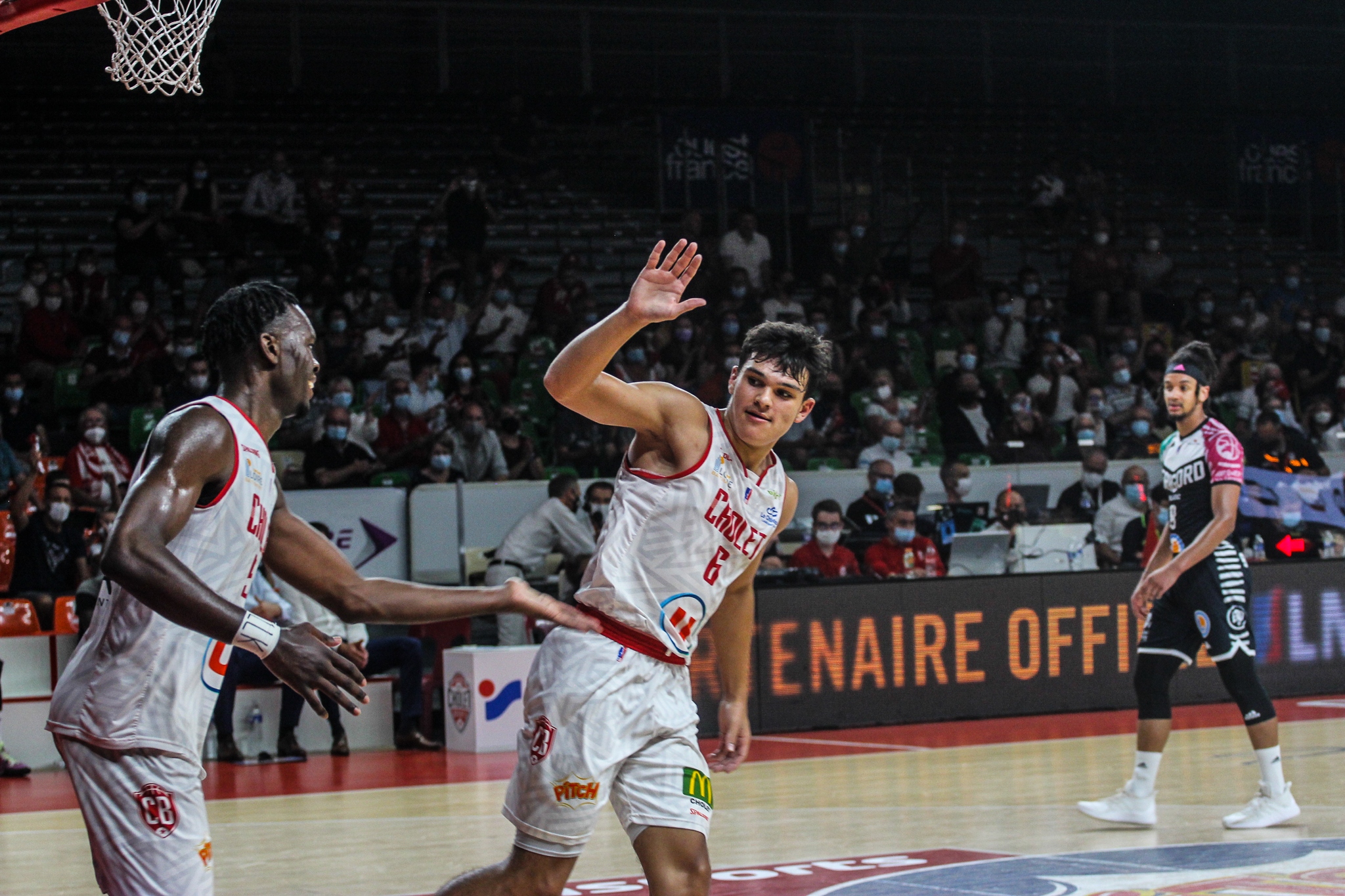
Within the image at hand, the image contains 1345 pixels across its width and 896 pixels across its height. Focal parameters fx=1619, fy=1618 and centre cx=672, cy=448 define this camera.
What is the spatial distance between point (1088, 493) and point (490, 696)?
5670 mm

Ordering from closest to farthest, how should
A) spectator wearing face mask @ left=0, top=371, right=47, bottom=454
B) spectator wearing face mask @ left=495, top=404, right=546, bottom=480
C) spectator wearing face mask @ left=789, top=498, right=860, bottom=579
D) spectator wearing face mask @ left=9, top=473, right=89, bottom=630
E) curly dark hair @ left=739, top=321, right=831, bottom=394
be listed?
1. curly dark hair @ left=739, top=321, right=831, bottom=394
2. spectator wearing face mask @ left=9, top=473, right=89, bottom=630
3. spectator wearing face mask @ left=789, top=498, right=860, bottom=579
4. spectator wearing face mask @ left=0, top=371, right=47, bottom=454
5. spectator wearing face mask @ left=495, top=404, right=546, bottom=480

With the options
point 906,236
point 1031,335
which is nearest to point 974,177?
point 906,236

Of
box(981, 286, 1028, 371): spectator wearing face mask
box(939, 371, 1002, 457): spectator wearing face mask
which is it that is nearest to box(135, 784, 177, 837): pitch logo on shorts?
box(939, 371, 1002, 457): spectator wearing face mask

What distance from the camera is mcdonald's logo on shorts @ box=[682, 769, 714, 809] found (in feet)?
15.3

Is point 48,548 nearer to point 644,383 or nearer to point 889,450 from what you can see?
point 889,450

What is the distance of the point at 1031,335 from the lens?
64.8 feet

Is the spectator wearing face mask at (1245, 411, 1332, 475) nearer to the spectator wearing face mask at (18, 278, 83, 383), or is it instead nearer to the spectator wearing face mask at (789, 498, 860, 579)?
the spectator wearing face mask at (789, 498, 860, 579)

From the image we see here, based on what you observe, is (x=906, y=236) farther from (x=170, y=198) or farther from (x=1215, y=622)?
(x=1215, y=622)

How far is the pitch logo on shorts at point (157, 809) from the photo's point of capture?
364 centimetres

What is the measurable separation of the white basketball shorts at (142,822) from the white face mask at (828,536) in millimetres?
9871

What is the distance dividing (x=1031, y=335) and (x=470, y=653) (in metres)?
10.2

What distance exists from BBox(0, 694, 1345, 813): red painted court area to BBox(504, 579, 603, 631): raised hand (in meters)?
A: 6.57

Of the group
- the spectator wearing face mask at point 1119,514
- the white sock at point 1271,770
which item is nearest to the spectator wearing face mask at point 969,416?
the spectator wearing face mask at point 1119,514

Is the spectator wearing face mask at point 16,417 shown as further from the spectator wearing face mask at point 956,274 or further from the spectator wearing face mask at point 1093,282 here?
the spectator wearing face mask at point 1093,282
